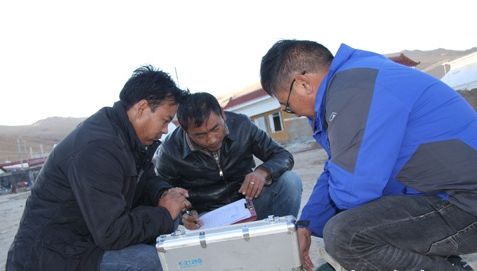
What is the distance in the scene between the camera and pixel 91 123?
2.29 m

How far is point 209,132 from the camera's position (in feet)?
10.1

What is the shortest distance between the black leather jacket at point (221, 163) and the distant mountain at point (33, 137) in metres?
40.3

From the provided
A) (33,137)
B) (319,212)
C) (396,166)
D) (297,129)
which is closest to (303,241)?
(319,212)

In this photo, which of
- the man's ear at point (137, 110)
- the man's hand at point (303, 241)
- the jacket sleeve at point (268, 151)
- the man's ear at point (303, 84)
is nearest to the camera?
the man's ear at point (303, 84)

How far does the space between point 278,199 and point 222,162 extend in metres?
0.53

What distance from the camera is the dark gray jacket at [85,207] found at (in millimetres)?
2113

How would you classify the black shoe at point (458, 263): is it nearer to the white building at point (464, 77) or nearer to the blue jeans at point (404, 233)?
the blue jeans at point (404, 233)

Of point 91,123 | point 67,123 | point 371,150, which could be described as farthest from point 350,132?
point 67,123

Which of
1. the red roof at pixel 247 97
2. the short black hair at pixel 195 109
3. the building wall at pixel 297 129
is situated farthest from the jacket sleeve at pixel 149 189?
the red roof at pixel 247 97

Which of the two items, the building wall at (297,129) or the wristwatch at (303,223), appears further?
the building wall at (297,129)

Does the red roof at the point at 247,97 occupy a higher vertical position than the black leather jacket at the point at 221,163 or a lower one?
lower

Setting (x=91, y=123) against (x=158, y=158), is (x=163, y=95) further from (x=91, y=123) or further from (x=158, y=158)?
(x=158, y=158)

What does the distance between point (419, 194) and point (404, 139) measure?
28 cm

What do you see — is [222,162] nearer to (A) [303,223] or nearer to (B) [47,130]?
(A) [303,223]
